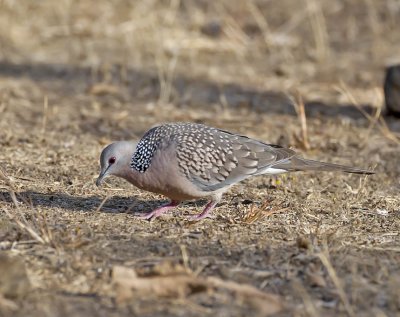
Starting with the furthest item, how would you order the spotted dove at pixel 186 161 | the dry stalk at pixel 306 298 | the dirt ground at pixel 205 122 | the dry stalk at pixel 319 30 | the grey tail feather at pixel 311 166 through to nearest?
the dry stalk at pixel 319 30 < the grey tail feather at pixel 311 166 < the spotted dove at pixel 186 161 < the dirt ground at pixel 205 122 < the dry stalk at pixel 306 298

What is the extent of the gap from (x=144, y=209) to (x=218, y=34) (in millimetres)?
6799

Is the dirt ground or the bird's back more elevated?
the bird's back

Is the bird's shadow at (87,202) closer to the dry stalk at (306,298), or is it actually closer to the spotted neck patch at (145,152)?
the spotted neck patch at (145,152)

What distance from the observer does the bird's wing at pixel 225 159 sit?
5578 mm

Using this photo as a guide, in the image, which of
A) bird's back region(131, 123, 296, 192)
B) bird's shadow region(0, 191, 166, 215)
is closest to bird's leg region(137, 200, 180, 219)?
bird's shadow region(0, 191, 166, 215)

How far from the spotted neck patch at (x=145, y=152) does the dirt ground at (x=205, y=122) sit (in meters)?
0.32

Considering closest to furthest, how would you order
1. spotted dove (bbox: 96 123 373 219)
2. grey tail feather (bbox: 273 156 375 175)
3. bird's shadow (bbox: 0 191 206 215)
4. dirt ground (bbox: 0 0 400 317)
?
dirt ground (bbox: 0 0 400 317)
spotted dove (bbox: 96 123 373 219)
bird's shadow (bbox: 0 191 206 215)
grey tail feather (bbox: 273 156 375 175)

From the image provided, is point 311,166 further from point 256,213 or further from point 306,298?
point 306,298

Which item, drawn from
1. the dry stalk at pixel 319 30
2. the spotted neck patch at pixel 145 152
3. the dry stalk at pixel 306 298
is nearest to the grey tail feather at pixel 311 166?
the spotted neck patch at pixel 145 152

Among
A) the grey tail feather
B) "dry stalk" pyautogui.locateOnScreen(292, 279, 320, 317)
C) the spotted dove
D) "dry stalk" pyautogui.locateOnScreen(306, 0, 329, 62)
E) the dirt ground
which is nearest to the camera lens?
"dry stalk" pyautogui.locateOnScreen(292, 279, 320, 317)

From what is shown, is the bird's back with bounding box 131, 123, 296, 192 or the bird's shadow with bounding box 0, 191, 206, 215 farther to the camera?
the bird's shadow with bounding box 0, 191, 206, 215

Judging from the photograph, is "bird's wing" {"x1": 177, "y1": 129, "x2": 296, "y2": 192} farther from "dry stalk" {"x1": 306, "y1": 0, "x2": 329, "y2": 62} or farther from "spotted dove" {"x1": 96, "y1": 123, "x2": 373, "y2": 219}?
"dry stalk" {"x1": 306, "y1": 0, "x2": 329, "y2": 62}

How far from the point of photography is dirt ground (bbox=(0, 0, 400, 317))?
4414 millimetres

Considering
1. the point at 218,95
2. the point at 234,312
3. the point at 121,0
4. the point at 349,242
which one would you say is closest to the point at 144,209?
the point at 349,242
